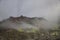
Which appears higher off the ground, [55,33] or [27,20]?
[27,20]

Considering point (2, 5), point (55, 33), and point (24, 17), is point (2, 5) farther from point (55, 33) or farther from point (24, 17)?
point (55, 33)

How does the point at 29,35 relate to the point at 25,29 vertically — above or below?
below

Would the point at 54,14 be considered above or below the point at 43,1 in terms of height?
below

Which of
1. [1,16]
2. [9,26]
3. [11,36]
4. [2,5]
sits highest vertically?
[2,5]

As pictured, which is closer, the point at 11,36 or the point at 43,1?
the point at 11,36

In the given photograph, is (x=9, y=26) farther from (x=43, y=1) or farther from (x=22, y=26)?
(x=43, y=1)

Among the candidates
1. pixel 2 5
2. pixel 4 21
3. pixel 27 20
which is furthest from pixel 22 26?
pixel 2 5
